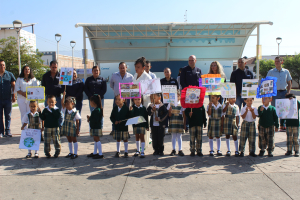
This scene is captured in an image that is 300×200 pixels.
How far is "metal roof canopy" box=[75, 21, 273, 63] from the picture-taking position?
1499 centimetres

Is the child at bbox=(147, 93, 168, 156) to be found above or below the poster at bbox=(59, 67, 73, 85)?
below

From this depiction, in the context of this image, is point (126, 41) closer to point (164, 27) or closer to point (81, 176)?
point (164, 27)

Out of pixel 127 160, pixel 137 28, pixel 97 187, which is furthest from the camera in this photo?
pixel 137 28

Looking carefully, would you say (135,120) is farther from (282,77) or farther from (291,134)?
(282,77)

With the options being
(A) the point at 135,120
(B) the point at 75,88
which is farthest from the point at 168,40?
(A) the point at 135,120

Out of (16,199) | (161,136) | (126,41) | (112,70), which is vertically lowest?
(16,199)

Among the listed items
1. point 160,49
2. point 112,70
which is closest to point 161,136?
point 160,49

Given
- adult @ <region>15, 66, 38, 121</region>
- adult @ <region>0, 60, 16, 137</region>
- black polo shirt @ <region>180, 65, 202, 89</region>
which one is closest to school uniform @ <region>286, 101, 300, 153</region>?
black polo shirt @ <region>180, 65, 202, 89</region>

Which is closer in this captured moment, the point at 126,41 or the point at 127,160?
the point at 127,160

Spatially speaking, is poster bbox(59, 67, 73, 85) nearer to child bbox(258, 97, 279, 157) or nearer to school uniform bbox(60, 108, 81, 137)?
school uniform bbox(60, 108, 81, 137)

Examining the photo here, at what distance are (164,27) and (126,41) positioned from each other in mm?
2452

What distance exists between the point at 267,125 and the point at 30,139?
4801 millimetres

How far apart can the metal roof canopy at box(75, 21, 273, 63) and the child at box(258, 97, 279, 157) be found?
9946mm

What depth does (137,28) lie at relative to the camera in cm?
1499
